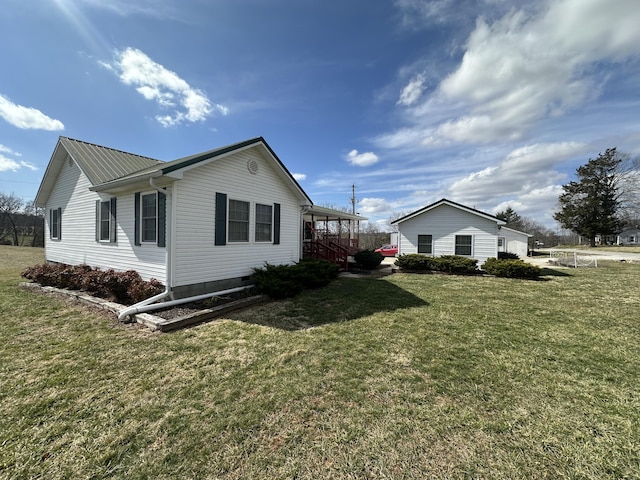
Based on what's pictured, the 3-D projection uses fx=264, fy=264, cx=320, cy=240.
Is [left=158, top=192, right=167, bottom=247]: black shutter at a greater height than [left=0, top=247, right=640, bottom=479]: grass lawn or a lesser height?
greater

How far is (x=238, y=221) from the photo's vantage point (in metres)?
8.05

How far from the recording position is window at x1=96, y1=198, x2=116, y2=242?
820cm

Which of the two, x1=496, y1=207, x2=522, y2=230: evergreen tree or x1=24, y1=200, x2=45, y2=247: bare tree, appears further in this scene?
x1=496, y1=207, x2=522, y2=230: evergreen tree

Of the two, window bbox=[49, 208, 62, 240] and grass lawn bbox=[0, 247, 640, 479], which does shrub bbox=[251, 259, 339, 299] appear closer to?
grass lawn bbox=[0, 247, 640, 479]

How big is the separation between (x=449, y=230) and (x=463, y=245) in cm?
107

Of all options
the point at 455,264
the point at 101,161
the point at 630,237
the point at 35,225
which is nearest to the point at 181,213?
the point at 101,161

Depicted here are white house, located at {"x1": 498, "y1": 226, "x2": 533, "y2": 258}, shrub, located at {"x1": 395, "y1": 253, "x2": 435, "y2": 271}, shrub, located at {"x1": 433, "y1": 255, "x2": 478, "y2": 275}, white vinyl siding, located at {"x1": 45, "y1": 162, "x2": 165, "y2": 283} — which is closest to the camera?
white vinyl siding, located at {"x1": 45, "y1": 162, "x2": 165, "y2": 283}

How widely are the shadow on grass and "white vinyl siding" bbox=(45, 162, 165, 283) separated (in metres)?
2.91

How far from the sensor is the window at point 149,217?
22.7 feet

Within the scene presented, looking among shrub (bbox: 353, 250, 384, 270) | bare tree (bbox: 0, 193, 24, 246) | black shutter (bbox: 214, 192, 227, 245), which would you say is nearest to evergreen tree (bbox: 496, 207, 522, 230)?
shrub (bbox: 353, 250, 384, 270)

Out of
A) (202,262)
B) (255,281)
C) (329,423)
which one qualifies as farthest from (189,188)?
(329,423)

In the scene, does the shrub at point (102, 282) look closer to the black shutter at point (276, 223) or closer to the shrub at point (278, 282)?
the shrub at point (278, 282)

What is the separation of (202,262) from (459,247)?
13.1m

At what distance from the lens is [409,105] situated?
11.2 meters
